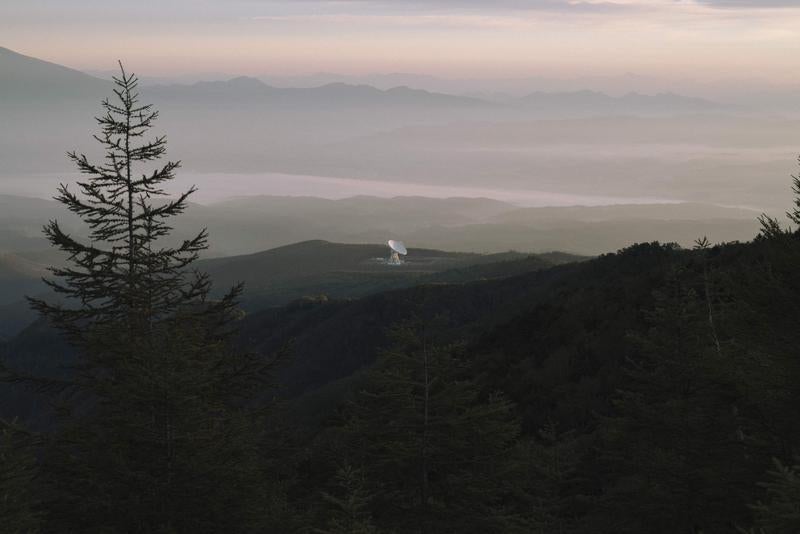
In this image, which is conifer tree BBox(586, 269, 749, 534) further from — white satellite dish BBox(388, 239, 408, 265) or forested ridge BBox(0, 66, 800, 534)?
white satellite dish BBox(388, 239, 408, 265)

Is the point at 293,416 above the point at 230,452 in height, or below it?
below

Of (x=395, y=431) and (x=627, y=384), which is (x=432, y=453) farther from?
(x=627, y=384)

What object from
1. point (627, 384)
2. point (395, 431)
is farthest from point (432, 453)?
point (627, 384)

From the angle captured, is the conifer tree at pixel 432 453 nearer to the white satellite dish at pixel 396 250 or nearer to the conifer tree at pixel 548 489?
the conifer tree at pixel 548 489

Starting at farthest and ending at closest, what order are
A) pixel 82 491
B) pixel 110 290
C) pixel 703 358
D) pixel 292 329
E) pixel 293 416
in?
pixel 292 329
pixel 293 416
pixel 110 290
pixel 703 358
pixel 82 491

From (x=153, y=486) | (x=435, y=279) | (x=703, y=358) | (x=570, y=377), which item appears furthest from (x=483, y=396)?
(x=435, y=279)

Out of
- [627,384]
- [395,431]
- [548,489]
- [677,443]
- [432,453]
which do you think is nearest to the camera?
[432,453]

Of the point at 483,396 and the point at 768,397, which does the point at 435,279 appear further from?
the point at 768,397

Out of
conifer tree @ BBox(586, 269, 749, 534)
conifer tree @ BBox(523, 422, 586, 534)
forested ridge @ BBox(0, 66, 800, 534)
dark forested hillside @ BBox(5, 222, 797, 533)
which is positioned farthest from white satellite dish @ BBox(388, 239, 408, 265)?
conifer tree @ BBox(586, 269, 749, 534)

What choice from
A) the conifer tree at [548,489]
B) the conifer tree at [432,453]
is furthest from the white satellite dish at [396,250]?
the conifer tree at [432,453]
